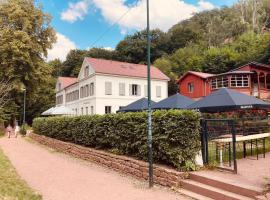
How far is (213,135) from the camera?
995 cm

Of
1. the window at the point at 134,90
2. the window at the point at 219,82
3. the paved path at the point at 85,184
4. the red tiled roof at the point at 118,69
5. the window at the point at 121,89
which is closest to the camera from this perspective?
the paved path at the point at 85,184

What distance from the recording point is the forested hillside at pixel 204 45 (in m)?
55.9

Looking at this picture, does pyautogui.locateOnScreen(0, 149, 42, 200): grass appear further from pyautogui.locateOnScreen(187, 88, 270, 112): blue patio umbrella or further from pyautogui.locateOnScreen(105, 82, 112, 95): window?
pyautogui.locateOnScreen(105, 82, 112, 95): window

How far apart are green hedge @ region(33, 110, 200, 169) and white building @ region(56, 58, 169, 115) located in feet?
68.0

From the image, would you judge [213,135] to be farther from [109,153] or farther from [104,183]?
[109,153]

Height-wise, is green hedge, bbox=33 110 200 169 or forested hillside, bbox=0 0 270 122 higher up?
forested hillside, bbox=0 0 270 122

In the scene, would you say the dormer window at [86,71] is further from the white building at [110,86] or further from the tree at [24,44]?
the tree at [24,44]

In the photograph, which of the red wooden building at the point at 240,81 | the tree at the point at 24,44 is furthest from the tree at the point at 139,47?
the tree at the point at 24,44

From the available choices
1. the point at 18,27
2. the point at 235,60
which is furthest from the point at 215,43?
the point at 18,27

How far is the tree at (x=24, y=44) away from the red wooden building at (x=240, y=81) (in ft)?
65.1

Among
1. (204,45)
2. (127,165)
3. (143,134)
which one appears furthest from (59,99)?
(143,134)

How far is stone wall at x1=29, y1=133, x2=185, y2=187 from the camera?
28.9 ft

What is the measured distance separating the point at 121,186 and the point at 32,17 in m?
34.9

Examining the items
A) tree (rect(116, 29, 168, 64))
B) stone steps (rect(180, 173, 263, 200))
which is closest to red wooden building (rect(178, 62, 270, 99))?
tree (rect(116, 29, 168, 64))
